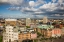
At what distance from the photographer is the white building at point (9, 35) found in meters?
3.61

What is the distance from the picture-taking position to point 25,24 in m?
3.94

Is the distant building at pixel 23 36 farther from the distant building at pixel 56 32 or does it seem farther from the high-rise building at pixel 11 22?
the distant building at pixel 56 32

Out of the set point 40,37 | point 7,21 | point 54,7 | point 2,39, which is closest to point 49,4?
point 54,7

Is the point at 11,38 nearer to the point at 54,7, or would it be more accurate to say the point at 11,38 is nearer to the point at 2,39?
the point at 2,39

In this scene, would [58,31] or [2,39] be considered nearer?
[2,39]

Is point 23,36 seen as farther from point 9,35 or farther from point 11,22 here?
point 11,22

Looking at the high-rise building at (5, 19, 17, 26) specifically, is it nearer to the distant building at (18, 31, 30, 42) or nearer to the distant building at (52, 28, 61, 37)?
the distant building at (18, 31, 30, 42)

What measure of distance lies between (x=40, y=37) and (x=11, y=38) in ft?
2.71

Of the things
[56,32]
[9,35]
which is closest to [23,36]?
[9,35]

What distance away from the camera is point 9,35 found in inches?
143

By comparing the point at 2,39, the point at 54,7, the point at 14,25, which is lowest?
the point at 2,39

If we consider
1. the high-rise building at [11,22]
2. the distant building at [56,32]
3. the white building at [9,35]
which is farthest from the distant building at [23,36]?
the distant building at [56,32]

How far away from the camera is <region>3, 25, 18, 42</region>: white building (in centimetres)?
361

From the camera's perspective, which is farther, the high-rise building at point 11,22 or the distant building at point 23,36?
the distant building at point 23,36
